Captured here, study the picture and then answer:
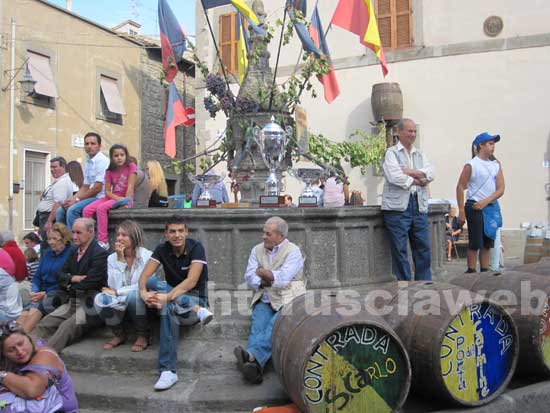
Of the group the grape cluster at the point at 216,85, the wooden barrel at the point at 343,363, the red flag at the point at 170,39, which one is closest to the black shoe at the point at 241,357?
the wooden barrel at the point at 343,363

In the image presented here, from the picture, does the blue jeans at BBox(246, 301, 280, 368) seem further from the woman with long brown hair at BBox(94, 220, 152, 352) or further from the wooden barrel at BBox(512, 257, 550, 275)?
the wooden barrel at BBox(512, 257, 550, 275)

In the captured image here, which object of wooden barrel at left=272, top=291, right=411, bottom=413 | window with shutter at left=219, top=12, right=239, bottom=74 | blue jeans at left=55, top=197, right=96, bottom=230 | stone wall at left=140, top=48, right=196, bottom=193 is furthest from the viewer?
stone wall at left=140, top=48, right=196, bottom=193

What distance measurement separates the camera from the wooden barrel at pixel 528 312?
3943 mm

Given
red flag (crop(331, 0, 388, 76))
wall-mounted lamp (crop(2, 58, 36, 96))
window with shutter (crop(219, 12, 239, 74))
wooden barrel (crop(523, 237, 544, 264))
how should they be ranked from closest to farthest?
red flag (crop(331, 0, 388, 76)), wooden barrel (crop(523, 237, 544, 264)), wall-mounted lamp (crop(2, 58, 36, 96)), window with shutter (crop(219, 12, 239, 74))

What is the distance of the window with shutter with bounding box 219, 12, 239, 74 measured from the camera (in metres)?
17.4

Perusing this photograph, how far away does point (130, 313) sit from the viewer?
4.46 meters

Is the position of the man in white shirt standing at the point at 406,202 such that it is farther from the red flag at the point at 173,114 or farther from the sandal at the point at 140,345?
the red flag at the point at 173,114

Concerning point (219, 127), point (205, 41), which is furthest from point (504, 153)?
point (205, 41)

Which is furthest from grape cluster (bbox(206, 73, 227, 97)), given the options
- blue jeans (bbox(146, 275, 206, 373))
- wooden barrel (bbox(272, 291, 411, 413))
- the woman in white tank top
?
wooden barrel (bbox(272, 291, 411, 413))

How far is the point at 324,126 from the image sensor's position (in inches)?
634

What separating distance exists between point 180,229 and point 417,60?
12.2 metres

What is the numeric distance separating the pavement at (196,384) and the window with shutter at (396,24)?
12.5 meters

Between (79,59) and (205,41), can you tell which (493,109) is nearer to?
(205,41)

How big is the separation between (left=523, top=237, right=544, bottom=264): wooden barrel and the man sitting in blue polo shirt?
5.97 m
